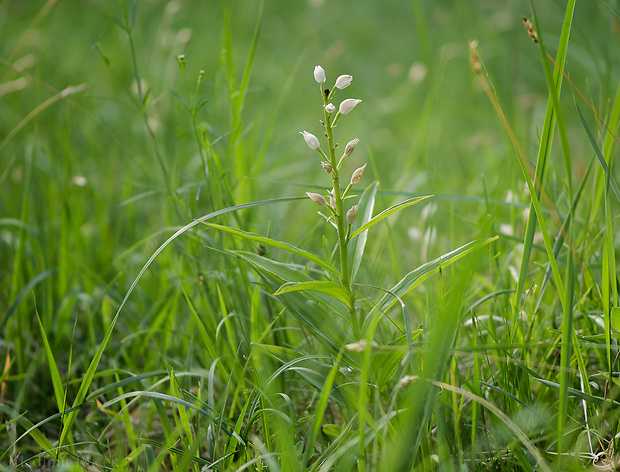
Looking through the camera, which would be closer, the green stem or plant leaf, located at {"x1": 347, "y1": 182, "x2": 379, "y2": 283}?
the green stem

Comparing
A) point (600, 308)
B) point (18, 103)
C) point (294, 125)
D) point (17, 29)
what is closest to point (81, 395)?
point (600, 308)

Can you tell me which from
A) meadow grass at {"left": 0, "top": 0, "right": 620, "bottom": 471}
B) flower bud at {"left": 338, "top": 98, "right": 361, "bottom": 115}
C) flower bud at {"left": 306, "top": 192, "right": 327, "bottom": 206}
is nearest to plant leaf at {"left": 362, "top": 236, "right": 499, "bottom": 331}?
meadow grass at {"left": 0, "top": 0, "right": 620, "bottom": 471}

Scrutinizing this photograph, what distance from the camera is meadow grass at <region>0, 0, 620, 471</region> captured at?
89 cm

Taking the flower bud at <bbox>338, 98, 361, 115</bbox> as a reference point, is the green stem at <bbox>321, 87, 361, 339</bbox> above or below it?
below

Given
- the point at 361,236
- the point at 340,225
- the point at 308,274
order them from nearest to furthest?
the point at 340,225 → the point at 361,236 → the point at 308,274

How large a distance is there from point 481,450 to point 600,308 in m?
0.48

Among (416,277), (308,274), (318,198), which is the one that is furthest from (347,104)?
(308,274)

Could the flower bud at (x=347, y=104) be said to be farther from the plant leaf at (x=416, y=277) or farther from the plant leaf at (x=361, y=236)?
the plant leaf at (x=416, y=277)

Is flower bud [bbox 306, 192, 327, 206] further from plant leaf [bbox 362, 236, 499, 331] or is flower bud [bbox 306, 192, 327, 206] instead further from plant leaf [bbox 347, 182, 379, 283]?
plant leaf [bbox 362, 236, 499, 331]

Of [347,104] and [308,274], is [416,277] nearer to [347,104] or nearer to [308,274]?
[347,104]

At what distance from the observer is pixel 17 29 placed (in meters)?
4.11

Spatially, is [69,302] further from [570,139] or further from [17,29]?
[17,29]

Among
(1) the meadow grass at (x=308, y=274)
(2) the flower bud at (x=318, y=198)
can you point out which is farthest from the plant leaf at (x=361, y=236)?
(2) the flower bud at (x=318, y=198)

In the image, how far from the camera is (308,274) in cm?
153
